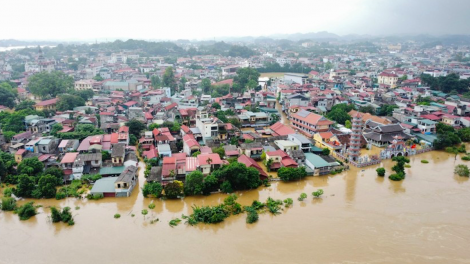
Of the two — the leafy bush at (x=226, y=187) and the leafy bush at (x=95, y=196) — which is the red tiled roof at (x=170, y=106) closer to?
the leafy bush at (x=95, y=196)

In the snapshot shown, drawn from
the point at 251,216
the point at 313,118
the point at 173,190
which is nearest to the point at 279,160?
the point at 251,216

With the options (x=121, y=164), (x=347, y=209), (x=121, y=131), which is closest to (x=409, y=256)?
(x=347, y=209)

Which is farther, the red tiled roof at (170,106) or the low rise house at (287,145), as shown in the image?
the red tiled roof at (170,106)

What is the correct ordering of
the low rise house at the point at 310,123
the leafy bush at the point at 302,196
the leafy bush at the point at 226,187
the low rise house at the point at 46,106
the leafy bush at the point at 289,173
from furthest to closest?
the low rise house at the point at 46,106
the low rise house at the point at 310,123
the leafy bush at the point at 289,173
the leafy bush at the point at 226,187
the leafy bush at the point at 302,196

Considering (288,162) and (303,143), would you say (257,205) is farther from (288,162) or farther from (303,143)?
(303,143)

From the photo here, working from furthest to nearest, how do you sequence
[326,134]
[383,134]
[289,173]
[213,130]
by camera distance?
[383,134] < [326,134] < [213,130] < [289,173]

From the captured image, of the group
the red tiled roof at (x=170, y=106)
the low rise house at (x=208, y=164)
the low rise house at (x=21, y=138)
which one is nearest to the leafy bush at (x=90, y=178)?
the low rise house at (x=208, y=164)

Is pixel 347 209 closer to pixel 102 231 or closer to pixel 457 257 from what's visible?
pixel 457 257
